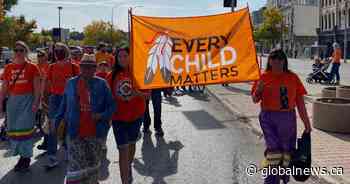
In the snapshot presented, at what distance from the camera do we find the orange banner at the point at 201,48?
18.9 ft

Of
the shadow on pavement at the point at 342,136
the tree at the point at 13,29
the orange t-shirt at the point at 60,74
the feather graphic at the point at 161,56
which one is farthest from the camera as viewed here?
the tree at the point at 13,29

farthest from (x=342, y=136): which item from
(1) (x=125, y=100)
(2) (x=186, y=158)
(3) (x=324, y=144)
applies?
(1) (x=125, y=100)

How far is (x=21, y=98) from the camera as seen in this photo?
6078mm

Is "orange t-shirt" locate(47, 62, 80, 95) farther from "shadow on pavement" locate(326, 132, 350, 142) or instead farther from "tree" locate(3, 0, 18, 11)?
"tree" locate(3, 0, 18, 11)

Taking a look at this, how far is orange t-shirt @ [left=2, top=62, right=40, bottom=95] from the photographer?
604 centimetres

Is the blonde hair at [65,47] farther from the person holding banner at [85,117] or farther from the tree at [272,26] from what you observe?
the tree at [272,26]

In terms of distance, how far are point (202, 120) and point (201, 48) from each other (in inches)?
190

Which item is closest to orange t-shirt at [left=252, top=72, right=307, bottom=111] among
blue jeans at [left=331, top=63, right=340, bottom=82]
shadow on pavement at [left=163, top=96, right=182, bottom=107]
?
shadow on pavement at [left=163, top=96, right=182, bottom=107]

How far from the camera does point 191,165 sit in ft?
21.2

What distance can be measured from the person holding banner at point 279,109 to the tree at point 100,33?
88.9 meters

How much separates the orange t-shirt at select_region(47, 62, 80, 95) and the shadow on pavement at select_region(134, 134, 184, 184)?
1.56 meters

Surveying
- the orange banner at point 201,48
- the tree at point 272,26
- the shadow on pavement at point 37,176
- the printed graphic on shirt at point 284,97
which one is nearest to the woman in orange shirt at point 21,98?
the shadow on pavement at point 37,176

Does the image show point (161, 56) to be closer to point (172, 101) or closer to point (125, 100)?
point (125, 100)

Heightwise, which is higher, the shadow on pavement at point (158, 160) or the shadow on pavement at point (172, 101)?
the shadow on pavement at point (172, 101)
